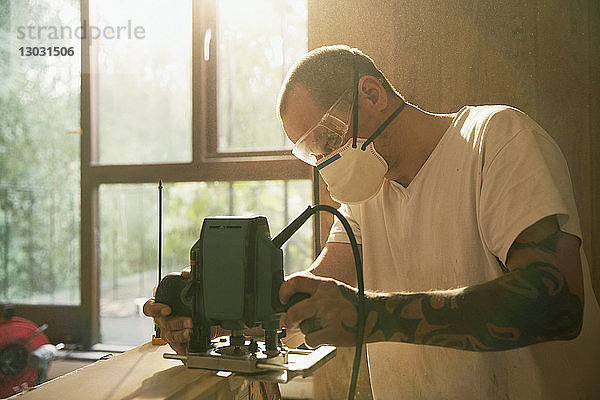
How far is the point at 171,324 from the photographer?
1072 mm

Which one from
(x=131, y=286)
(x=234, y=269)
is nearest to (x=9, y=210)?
(x=131, y=286)

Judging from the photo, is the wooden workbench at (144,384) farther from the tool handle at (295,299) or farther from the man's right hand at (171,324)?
the tool handle at (295,299)

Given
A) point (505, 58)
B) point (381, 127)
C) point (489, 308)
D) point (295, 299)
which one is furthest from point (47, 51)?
point (489, 308)

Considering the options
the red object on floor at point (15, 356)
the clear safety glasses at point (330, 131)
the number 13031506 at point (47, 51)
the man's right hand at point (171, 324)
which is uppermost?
the number 13031506 at point (47, 51)

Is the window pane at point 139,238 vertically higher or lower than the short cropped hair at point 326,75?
lower

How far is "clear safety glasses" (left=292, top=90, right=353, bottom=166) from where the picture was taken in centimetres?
131

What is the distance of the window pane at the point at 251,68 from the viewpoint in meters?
2.24

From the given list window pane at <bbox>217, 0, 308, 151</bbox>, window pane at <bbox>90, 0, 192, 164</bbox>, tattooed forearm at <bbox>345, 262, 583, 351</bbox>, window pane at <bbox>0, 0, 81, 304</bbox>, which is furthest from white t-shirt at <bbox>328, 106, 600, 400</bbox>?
window pane at <bbox>0, 0, 81, 304</bbox>

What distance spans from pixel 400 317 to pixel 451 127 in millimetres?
514

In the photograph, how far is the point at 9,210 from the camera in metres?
2.52

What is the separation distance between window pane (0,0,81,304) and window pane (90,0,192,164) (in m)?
0.13

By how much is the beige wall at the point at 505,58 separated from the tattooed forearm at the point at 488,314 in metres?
0.69

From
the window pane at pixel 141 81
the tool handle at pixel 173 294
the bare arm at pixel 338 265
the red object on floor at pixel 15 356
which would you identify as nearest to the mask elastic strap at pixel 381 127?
the bare arm at pixel 338 265

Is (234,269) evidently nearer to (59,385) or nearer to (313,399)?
(59,385)
